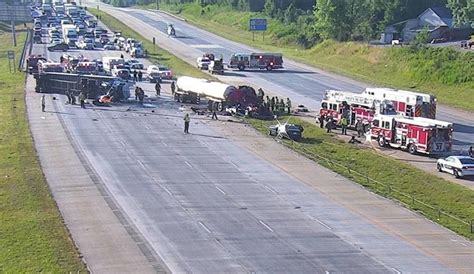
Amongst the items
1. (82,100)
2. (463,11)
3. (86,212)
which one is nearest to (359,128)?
(82,100)

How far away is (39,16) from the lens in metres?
187

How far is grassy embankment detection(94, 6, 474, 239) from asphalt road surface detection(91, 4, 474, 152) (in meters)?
7.36

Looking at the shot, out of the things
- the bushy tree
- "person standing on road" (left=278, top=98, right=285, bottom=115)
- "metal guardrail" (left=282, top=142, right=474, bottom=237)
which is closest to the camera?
"metal guardrail" (left=282, top=142, right=474, bottom=237)

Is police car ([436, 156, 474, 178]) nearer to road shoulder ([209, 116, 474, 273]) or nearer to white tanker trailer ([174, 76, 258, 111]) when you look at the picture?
road shoulder ([209, 116, 474, 273])

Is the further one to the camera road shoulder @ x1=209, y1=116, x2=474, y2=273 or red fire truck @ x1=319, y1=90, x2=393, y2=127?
red fire truck @ x1=319, y1=90, x2=393, y2=127

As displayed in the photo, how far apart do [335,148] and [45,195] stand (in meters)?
22.6

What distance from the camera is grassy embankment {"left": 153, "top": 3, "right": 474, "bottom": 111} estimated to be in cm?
8750

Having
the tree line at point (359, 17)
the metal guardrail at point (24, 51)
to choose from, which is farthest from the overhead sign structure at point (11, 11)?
the tree line at point (359, 17)

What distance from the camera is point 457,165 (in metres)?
50.8

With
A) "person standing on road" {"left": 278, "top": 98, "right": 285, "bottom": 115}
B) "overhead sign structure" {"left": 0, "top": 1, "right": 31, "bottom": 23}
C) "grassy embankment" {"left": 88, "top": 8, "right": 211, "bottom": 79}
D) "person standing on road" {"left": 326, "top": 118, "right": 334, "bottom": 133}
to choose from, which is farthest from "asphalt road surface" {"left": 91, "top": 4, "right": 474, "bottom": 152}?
"overhead sign structure" {"left": 0, "top": 1, "right": 31, "bottom": 23}

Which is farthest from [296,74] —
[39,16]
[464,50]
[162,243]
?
[39,16]

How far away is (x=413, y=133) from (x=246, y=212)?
19151 millimetres

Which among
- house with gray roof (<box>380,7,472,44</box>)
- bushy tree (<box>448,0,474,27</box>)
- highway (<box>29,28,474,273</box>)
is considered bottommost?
highway (<box>29,28,474,273</box>)

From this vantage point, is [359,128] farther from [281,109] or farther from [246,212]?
[246,212]
